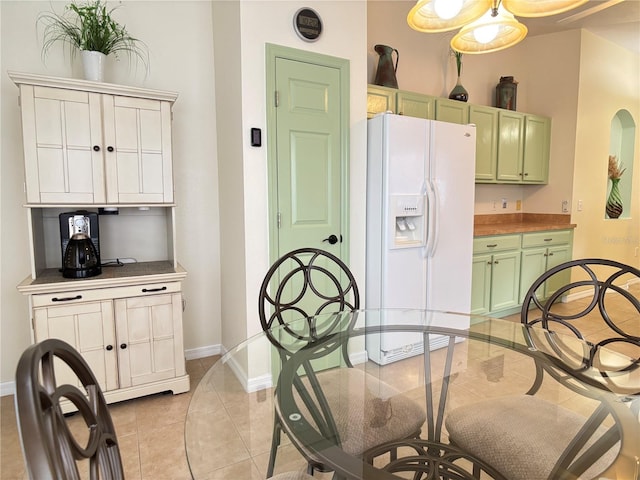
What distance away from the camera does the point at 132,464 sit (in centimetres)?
177

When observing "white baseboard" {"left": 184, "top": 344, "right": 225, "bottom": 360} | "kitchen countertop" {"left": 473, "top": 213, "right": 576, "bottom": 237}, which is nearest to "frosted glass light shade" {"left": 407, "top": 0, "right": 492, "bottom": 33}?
"kitchen countertop" {"left": 473, "top": 213, "right": 576, "bottom": 237}

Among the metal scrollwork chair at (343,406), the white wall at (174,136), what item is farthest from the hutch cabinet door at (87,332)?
the metal scrollwork chair at (343,406)

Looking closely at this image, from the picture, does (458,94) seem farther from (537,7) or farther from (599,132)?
(537,7)

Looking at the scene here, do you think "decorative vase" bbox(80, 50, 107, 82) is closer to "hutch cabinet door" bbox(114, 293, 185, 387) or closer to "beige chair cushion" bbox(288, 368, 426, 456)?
"hutch cabinet door" bbox(114, 293, 185, 387)

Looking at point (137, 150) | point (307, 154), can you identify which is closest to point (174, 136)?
point (137, 150)

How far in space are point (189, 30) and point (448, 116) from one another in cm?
246

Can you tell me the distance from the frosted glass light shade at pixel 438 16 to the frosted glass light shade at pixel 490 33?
13cm

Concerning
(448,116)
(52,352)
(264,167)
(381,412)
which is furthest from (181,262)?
(448,116)

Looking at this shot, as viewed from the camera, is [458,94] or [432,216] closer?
[432,216]

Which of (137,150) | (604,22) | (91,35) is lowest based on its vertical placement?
(137,150)

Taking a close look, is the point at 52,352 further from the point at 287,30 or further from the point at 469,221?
the point at 469,221

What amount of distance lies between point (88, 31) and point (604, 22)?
4988 millimetres

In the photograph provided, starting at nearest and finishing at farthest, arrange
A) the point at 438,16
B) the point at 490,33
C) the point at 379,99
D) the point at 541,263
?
the point at 438,16 → the point at 490,33 → the point at 379,99 → the point at 541,263

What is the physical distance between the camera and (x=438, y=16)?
1.70m
